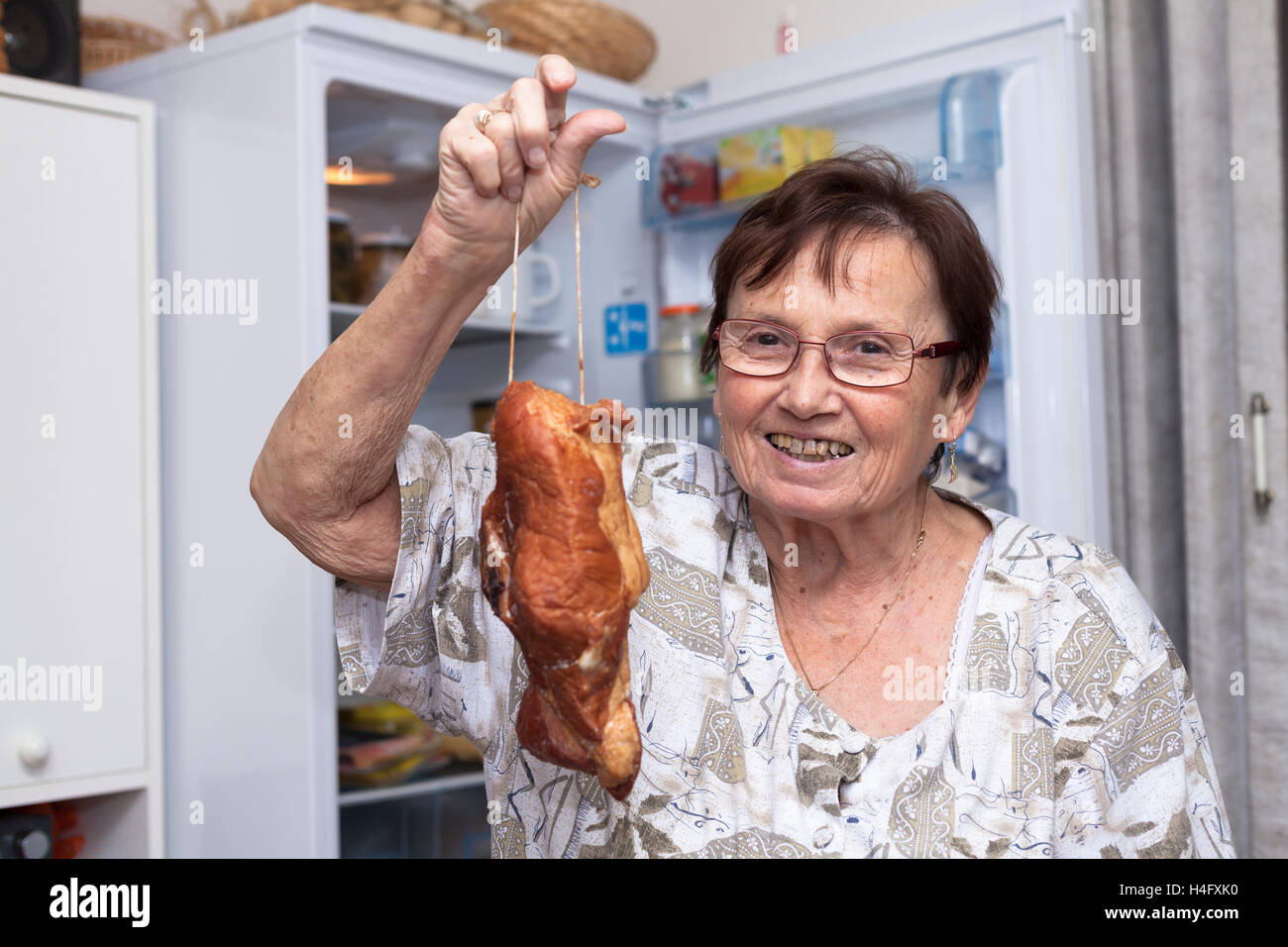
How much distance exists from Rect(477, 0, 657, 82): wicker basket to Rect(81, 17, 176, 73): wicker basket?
0.72 metres

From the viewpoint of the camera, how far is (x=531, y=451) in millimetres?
992

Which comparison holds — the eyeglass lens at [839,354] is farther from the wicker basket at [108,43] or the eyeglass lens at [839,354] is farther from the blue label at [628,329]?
the wicker basket at [108,43]

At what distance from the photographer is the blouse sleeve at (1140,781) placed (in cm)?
123

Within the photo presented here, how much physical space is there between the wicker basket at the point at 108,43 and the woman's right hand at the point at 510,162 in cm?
169

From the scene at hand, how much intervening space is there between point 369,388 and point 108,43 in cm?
169

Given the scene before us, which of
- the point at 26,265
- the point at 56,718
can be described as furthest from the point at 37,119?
the point at 56,718

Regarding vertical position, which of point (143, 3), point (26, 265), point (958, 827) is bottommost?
point (958, 827)

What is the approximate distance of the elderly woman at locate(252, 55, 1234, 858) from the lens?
4.00 feet

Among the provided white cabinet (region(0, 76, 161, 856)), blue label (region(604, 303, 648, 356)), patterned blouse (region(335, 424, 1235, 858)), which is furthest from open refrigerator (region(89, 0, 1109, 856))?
patterned blouse (region(335, 424, 1235, 858))

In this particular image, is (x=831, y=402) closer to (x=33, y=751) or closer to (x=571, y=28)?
(x=33, y=751)

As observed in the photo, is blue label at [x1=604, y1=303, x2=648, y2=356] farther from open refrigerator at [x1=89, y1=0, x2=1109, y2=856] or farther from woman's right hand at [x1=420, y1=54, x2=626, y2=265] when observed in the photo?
woman's right hand at [x1=420, y1=54, x2=626, y2=265]
